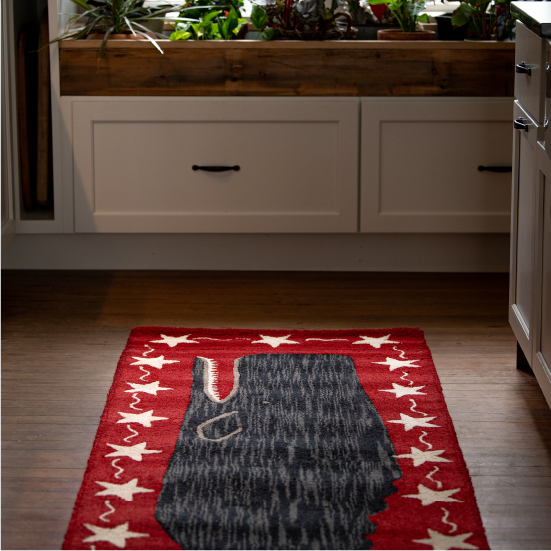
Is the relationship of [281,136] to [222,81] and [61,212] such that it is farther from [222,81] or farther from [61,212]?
[61,212]

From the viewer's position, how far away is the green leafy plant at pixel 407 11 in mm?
2793

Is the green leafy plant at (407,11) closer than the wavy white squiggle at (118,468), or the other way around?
A: the wavy white squiggle at (118,468)

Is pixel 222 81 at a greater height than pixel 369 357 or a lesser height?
greater

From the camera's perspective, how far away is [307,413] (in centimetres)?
180

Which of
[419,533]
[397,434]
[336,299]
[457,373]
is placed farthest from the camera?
[336,299]

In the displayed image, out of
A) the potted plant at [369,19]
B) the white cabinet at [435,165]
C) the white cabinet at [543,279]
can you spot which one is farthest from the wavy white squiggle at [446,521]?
the potted plant at [369,19]

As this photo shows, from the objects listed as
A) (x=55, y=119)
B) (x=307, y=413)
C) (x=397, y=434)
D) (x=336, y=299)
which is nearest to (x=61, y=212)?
(x=55, y=119)

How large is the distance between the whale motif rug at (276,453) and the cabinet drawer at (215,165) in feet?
2.09

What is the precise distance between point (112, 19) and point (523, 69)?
1.50 m

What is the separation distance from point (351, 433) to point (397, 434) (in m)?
0.09

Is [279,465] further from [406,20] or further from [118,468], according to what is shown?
[406,20]

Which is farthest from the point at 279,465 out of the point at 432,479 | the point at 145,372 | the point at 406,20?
the point at 406,20

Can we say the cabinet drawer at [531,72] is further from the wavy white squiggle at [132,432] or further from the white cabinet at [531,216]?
the wavy white squiggle at [132,432]

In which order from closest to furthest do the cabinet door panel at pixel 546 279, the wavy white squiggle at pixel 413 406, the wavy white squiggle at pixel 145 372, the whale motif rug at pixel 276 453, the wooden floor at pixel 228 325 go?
the whale motif rug at pixel 276 453
the wooden floor at pixel 228 325
the cabinet door panel at pixel 546 279
the wavy white squiggle at pixel 413 406
the wavy white squiggle at pixel 145 372
